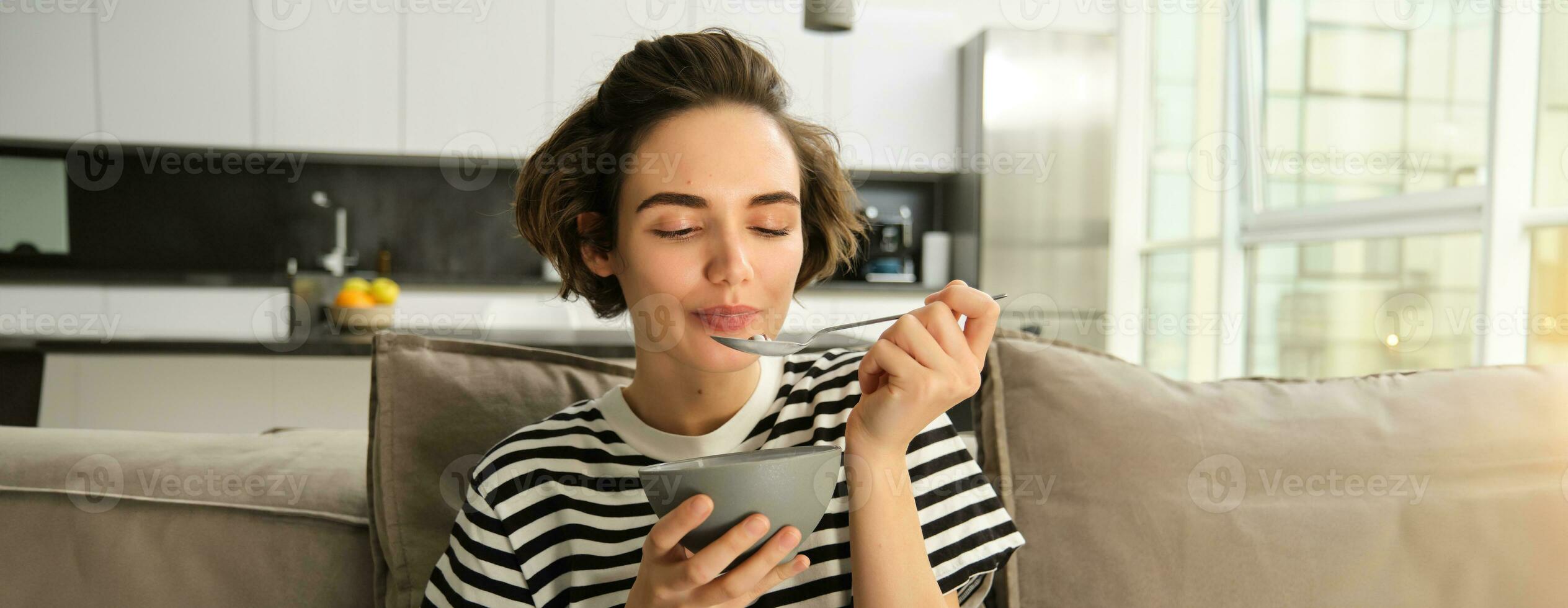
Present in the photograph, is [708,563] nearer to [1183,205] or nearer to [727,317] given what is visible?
[727,317]

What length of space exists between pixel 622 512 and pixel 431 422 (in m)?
0.28

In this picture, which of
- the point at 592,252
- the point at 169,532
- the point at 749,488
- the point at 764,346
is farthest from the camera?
the point at 592,252

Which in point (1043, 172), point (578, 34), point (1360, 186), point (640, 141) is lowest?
point (640, 141)

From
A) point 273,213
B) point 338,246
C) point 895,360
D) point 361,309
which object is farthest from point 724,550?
point 273,213

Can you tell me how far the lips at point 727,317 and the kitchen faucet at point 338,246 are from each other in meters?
3.92

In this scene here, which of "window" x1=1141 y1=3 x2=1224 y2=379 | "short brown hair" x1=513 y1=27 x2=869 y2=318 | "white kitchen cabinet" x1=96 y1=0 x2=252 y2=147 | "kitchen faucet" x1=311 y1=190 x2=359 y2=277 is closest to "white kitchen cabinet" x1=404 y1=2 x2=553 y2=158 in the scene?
"white kitchen cabinet" x1=96 y1=0 x2=252 y2=147

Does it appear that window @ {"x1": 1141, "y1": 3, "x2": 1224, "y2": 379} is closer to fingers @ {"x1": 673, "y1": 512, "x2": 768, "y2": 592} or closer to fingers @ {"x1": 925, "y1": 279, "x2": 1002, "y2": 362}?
fingers @ {"x1": 925, "y1": 279, "x2": 1002, "y2": 362}

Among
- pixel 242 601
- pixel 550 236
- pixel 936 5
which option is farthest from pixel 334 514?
→ pixel 936 5

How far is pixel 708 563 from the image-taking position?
0.69 metres

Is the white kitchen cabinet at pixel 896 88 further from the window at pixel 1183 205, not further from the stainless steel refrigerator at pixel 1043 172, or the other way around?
the window at pixel 1183 205

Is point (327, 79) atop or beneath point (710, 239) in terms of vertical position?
atop

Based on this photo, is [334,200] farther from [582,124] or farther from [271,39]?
[582,124]

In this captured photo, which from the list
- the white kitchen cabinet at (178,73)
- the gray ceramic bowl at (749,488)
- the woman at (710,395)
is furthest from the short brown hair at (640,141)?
the white kitchen cabinet at (178,73)

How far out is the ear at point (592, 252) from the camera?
113 cm
